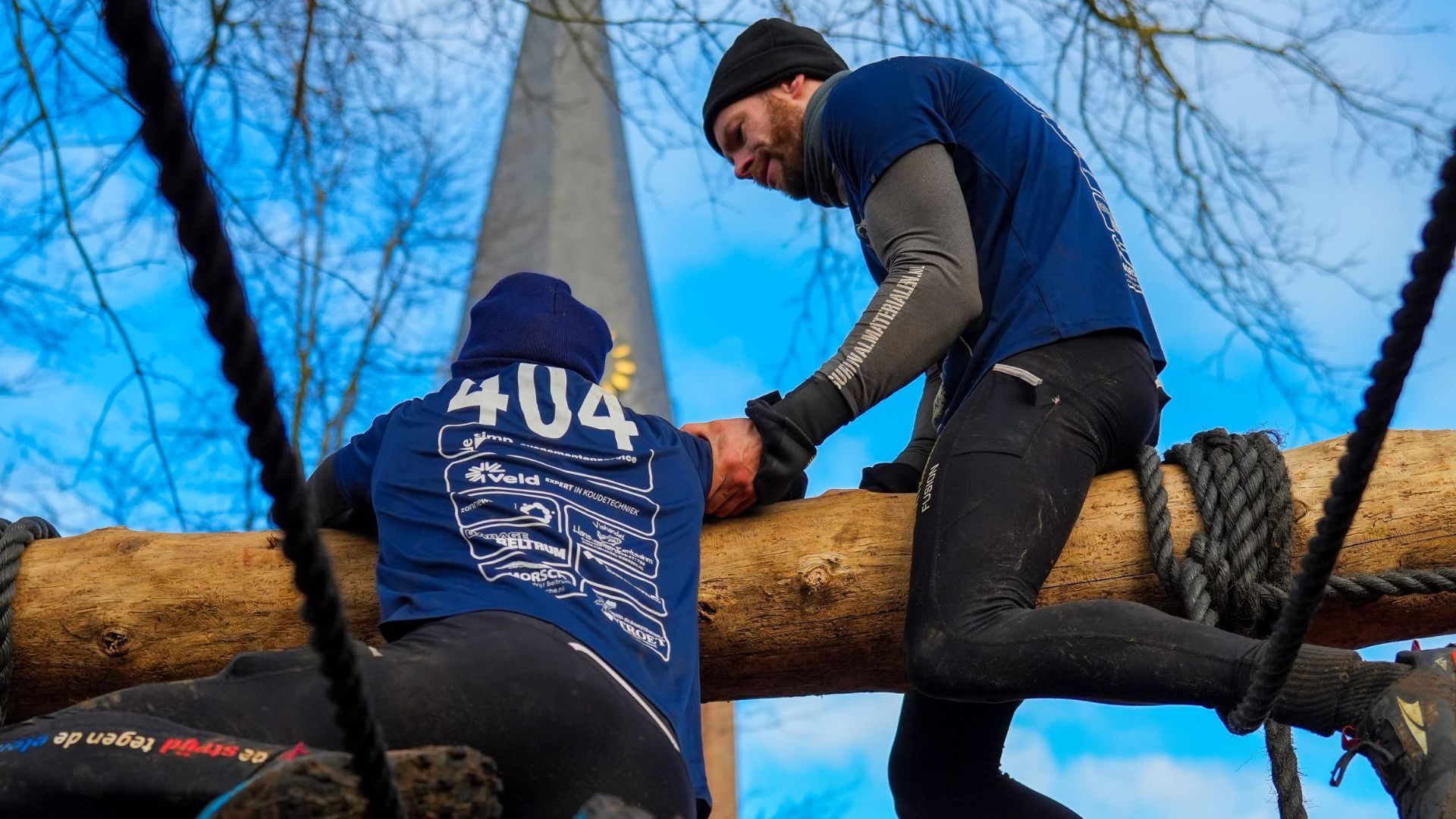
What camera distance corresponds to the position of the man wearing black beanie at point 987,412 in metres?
2.43

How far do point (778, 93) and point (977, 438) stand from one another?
3.80 feet

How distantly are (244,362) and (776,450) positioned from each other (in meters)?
1.78

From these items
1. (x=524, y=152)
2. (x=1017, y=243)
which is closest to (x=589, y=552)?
(x=1017, y=243)

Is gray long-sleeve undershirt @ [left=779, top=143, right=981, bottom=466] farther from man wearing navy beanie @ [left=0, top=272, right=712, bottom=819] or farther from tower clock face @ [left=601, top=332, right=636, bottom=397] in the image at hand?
tower clock face @ [left=601, top=332, right=636, bottom=397]

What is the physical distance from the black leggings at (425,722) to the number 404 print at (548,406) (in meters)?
0.56

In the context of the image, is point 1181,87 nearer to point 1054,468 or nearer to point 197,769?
point 1054,468

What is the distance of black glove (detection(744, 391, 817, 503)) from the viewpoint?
3.07m

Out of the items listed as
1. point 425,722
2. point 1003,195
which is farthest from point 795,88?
point 425,722

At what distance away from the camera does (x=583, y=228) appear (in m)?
10.2

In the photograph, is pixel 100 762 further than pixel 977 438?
No

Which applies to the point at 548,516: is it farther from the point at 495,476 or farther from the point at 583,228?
the point at 583,228

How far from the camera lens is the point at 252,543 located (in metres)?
3.14

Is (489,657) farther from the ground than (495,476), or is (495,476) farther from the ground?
(495,476)

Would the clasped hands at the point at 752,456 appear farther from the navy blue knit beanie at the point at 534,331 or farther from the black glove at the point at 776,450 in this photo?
the navy blue knit beanie at the point at 534,331
